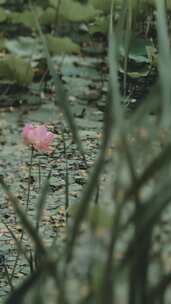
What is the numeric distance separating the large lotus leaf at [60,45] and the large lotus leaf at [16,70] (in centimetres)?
13

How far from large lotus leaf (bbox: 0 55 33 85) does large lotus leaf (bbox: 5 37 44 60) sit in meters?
0.17

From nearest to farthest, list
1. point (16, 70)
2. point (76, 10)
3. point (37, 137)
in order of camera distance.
→ point (37, 137) → point (16, 70) → point (76, 10)

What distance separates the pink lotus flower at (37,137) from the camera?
64.1 inches

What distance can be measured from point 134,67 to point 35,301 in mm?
1750

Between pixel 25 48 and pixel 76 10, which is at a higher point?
pixel 76 10

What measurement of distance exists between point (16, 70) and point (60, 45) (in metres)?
0.20

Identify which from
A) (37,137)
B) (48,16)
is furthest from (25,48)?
(37,137)

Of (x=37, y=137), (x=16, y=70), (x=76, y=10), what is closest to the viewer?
(x=37, y=137)

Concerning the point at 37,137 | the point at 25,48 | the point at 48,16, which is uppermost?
the point at 37,137

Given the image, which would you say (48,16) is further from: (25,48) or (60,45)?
(60,45)

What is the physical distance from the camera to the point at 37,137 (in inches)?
64.6

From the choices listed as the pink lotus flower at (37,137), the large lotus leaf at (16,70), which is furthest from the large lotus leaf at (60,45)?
the pink lotus flower at (37,137)

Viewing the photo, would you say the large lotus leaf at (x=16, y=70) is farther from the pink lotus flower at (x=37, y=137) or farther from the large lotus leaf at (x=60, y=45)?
the pink lotus flower at (x=37, y=137)

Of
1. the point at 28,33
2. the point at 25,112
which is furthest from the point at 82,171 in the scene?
the point at 28,33
